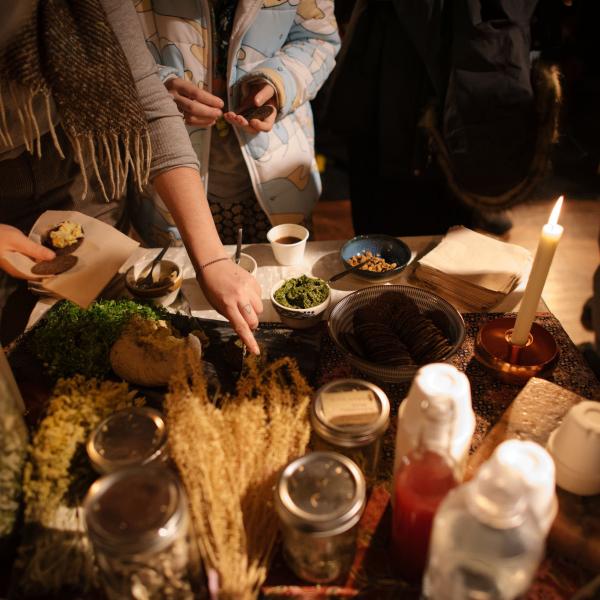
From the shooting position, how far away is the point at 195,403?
0.85 m

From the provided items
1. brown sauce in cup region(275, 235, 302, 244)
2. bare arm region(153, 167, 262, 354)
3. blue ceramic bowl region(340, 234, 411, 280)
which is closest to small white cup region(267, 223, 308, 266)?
brown sauce in cup region(275, 235, 302, 244)

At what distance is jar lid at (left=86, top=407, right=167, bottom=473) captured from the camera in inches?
31.6

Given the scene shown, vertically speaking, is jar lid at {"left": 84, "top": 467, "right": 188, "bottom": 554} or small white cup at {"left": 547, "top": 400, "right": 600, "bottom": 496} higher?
jar lid at {"left": 84, "top": 467, "right": 188, "bottom": 554}

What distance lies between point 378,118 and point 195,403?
6.19ft

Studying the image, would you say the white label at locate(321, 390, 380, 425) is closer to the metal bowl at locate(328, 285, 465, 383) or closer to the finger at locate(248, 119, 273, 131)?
the metal bowl at locate(328, 285, 465, 383)

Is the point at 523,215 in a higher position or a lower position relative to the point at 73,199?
lower

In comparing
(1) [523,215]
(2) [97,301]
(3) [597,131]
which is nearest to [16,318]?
(2) [97,301]

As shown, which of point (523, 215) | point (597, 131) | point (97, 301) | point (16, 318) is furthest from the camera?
point (523, 215)

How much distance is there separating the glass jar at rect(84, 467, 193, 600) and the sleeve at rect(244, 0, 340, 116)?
1.38 meters

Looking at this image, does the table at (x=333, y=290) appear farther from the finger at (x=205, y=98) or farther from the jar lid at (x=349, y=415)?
the finger at (x=205, y=98)

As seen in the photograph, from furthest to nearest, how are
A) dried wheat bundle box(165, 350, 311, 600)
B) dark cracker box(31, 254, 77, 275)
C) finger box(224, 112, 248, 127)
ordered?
finger box(224, 112, 248, 127) → dark cracker box(31, 254, 77, 275) → dried wheat bundle box(165, 350, 311, 600)

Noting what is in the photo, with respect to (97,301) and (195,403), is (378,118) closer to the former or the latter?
(97,301)

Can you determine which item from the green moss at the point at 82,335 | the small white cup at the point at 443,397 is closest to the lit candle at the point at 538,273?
the small white cup at the point at 443,397

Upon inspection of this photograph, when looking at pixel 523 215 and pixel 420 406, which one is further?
pixel 523 215
